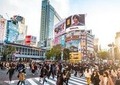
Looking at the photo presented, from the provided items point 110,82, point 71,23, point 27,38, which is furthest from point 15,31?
point 110,82

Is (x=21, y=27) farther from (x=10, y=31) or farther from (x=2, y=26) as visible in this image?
(x=10, y=31)

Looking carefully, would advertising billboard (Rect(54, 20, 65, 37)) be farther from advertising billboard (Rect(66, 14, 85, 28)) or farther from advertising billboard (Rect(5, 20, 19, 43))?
advertising billboard (Rect(5, 20, 19, 43))

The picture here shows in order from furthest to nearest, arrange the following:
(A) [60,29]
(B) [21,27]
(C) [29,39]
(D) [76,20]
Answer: (B) [21,27] < (C) [29,39] < (A) [60,29] < (D) [76,20]

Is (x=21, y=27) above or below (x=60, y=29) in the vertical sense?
above

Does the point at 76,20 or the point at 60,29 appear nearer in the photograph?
the point at 76,20

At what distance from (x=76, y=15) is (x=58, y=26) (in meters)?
15.3

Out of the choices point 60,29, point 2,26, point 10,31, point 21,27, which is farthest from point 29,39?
point 60,29

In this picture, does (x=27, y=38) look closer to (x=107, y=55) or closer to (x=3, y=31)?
(x=3, y=31)

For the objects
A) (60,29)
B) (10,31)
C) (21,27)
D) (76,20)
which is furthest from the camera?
(21,27)

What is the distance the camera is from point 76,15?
76625 mm

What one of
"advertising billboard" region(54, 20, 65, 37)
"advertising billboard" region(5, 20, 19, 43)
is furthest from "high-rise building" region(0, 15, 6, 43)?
"advertising billboard" region(54, 20, 65, 37)

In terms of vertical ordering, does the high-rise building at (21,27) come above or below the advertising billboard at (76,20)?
above

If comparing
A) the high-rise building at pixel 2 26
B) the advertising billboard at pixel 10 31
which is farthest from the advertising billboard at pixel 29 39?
the advertising billboard at pixel 10 31

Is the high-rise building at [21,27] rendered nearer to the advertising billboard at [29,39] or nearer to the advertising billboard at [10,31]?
the advertising billboard at [29,39]
